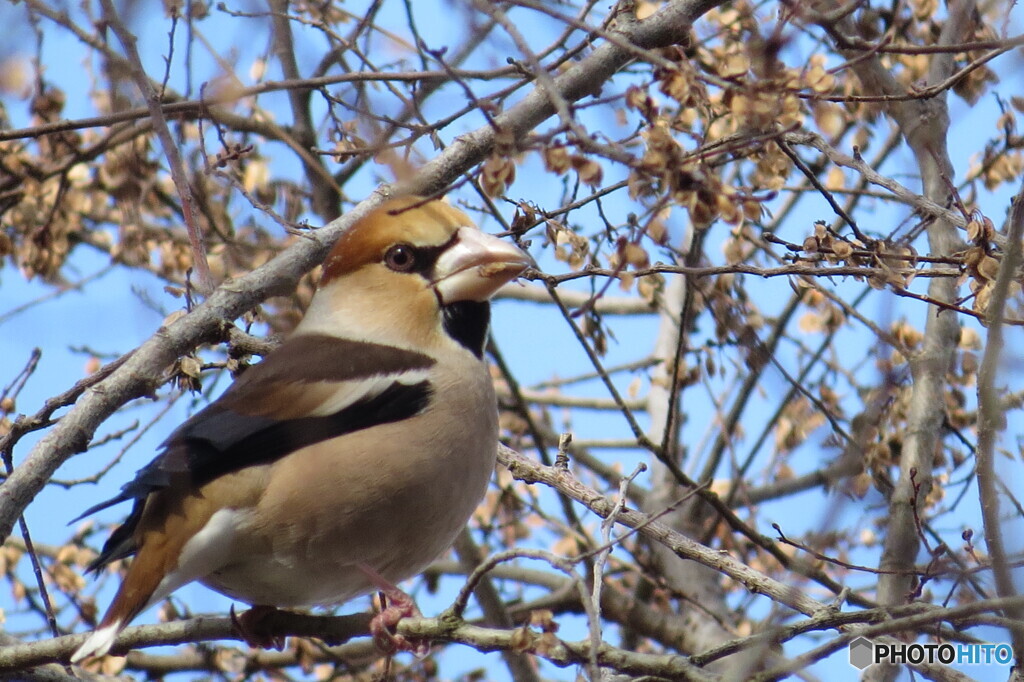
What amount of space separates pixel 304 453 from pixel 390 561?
0.44m

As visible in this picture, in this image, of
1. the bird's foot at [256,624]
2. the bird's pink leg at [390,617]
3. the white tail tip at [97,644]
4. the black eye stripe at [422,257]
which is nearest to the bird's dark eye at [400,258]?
the black eye stripe at [422,257]

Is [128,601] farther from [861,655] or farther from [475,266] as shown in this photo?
[861,655]

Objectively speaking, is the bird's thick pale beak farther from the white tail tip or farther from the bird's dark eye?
the white tail tip

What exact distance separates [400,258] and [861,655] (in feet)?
6.88

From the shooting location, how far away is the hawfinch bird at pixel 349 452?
3.62 m

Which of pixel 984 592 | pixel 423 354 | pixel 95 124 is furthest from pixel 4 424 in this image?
pixel 984 592

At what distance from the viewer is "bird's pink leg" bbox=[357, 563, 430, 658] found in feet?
10.8

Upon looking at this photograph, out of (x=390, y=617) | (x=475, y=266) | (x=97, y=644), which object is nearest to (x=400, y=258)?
(x=475, y=266)

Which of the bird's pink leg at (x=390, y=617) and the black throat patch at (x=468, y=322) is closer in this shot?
the bird's pink leg at (x=390, y=617)

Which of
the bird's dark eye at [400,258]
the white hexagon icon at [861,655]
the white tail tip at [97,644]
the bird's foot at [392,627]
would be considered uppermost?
the bird's dark eye at [400,258]

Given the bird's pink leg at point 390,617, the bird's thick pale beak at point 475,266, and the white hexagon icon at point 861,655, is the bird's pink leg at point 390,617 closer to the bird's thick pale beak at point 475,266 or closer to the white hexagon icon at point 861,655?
the bird's thick pale beak at point 475,266

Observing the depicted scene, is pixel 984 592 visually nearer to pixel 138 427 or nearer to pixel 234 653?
pixel 138 427

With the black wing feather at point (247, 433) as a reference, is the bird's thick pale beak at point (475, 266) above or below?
above

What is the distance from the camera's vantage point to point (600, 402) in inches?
333
